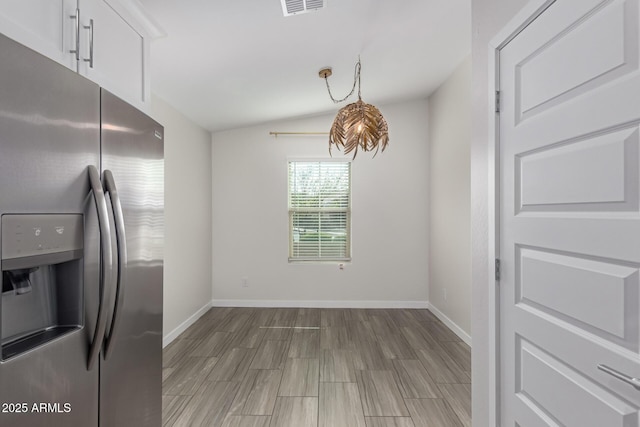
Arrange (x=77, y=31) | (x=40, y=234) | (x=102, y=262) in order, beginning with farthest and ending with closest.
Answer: (x=77, y=31), (x=102, y=262), (x=40, y=234)

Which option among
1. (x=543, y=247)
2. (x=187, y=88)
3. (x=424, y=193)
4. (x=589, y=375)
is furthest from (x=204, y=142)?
(x=589, y=375)

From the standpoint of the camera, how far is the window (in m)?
4.42

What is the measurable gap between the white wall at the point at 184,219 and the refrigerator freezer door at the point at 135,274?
6.34ft

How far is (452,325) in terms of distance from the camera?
3.48 meters

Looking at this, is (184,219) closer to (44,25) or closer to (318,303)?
(318,303)

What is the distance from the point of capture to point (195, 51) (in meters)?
2.30

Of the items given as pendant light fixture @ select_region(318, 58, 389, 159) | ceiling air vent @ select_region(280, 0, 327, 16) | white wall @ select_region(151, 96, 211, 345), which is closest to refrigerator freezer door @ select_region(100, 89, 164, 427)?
ceiling air vent @ select_region(280, 0, 327, 16)

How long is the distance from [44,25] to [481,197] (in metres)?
1.84

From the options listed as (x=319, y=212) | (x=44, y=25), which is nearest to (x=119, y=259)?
(x=44, y=25)

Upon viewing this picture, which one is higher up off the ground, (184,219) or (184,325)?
(184,219)

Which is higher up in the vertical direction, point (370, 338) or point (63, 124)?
point (63, 124)

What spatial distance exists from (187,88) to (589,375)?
3.31 m

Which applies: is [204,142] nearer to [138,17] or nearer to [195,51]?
[195,51]

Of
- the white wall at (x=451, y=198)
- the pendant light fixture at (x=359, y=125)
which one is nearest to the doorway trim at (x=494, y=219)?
the pendant light fixture at (x=359, y=125)
